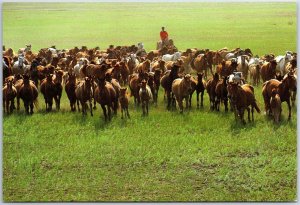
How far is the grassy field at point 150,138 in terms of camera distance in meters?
6.62

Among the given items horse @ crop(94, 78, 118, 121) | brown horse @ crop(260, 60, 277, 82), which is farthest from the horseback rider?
brown horse @ crop(260, 60, 277, 82)

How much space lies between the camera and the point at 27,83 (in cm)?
710

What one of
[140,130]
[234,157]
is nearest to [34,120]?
[140,130]

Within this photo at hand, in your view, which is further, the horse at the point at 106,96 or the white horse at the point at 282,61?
the horse at the point at 106,96

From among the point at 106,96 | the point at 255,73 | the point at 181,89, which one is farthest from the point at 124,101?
the point at 255,73

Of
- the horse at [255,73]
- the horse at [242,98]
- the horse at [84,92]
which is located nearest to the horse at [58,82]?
the horse at [84,92]

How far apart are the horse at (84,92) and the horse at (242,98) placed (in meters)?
1.42

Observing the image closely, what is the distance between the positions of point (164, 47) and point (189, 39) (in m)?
0.26

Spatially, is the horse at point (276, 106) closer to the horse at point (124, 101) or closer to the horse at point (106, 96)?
the horse at point (124, 101)

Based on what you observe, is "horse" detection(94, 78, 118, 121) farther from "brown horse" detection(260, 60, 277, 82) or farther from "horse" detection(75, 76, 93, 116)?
"brown horse" detection(260, 60, 277, 82)

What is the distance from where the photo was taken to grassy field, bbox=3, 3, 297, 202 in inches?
261

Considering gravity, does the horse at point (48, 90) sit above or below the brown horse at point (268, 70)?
below

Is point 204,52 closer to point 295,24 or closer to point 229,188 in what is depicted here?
Result: point 295,24

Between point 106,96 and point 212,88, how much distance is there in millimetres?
1060
